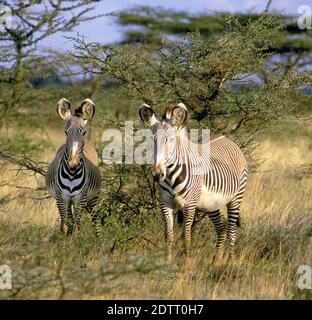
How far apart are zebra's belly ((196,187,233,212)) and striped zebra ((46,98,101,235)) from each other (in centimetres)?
105

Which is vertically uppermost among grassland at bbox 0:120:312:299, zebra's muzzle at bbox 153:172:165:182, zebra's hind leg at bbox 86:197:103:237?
zebra's muzzle at bbox 153:172:165:182

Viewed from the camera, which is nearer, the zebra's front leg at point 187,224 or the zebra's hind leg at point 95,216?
the zebra's front leg at point 187,224

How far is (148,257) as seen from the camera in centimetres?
612

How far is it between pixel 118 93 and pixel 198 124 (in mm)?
1252

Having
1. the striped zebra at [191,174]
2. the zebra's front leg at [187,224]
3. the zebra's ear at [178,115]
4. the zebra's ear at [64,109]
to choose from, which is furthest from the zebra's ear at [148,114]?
the zebra's ear at [64,109]

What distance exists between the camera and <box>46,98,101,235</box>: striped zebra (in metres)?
7.46

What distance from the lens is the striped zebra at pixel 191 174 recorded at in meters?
6.89

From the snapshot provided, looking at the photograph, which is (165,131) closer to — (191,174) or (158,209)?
(191,174)

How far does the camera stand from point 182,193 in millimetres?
7098

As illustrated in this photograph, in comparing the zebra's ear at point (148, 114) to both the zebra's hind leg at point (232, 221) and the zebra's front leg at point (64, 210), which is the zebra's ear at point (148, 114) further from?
the zebra's hind leg at point (232, 221)

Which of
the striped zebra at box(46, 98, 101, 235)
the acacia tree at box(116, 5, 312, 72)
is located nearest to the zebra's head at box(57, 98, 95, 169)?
the striped zebra at box(46, 98, 101, 235)

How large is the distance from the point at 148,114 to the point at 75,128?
0.88 meters

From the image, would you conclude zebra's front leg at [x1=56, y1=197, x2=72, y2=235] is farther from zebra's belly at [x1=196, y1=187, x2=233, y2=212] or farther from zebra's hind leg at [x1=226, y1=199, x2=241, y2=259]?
zebra's hind leg at [x1=226, y1=199, x2=241, y2=259]
